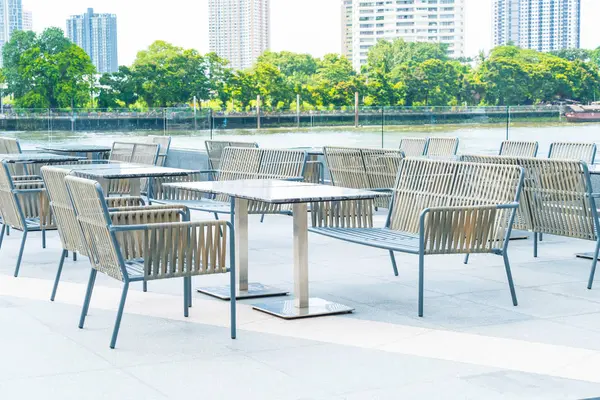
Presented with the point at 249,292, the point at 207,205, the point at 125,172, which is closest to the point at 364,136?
the point at 207,205

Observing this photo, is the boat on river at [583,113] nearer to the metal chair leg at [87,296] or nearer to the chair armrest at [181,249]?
the chair armrest at [181,249]

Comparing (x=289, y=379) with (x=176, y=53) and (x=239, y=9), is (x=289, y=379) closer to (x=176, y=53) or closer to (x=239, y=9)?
(x=176, y=53)

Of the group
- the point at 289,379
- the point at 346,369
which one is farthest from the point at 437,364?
the point at 289,379

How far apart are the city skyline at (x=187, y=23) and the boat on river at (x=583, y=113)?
16.5 meters

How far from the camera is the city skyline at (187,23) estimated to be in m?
29.6

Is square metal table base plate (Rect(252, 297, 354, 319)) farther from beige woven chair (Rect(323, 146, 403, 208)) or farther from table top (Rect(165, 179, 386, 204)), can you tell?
beige woven chair (Rect(323, 146, 403, 208))

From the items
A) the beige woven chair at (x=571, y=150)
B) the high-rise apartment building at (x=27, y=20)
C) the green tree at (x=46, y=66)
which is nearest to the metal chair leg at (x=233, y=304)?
the beige woven chair at (x=571, y=150)

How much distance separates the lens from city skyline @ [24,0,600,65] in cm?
2959

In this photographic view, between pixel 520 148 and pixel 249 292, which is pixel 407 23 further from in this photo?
pixel 249 292

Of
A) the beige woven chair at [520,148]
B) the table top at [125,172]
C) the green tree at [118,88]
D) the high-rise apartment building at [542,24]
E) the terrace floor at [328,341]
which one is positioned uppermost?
the high-rise apartment building at [542,24]

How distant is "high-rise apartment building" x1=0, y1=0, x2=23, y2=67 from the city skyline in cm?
45

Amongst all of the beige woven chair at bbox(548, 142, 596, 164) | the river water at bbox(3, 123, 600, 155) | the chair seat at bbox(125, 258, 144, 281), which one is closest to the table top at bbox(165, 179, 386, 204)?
the chair seat at bbox(125, 258, 144, 281)

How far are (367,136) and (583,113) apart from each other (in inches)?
163

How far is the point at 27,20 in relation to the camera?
30.3m
